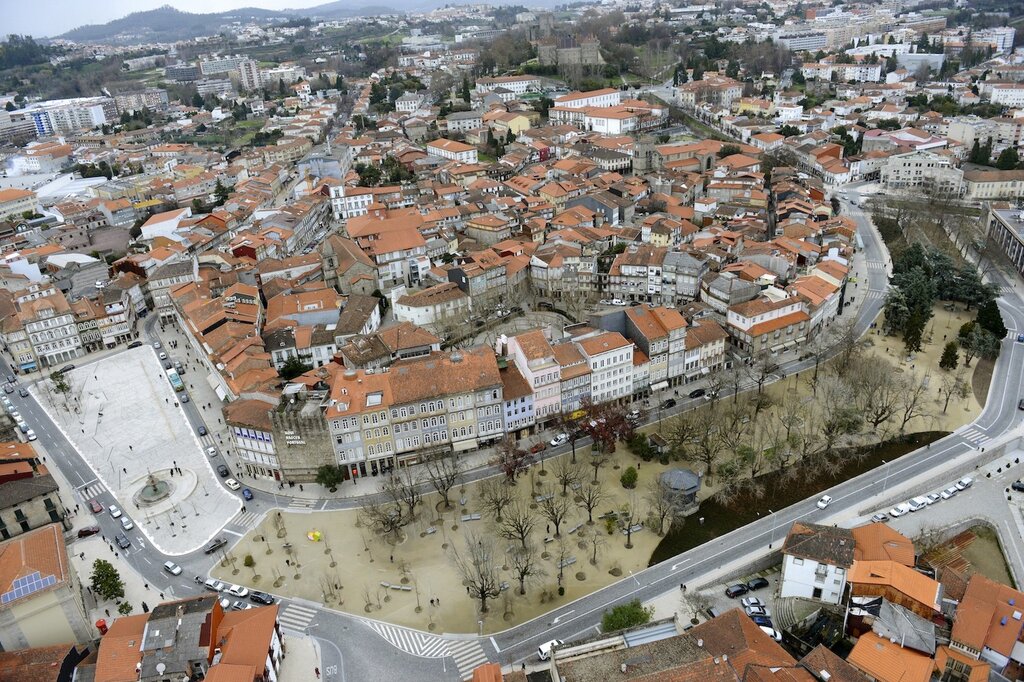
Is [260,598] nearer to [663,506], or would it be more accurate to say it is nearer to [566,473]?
[566,473]

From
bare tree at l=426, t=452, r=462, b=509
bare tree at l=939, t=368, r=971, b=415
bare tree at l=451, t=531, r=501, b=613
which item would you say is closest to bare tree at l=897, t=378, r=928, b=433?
bare tree at l=939, t=368, r=971, b=415

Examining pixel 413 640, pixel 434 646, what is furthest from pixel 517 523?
pixel 413 640

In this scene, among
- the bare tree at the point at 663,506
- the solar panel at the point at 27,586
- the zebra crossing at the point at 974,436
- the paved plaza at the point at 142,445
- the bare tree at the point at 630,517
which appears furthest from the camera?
the zebra crossing at the point at 974,436

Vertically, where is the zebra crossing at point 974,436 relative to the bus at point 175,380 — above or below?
below

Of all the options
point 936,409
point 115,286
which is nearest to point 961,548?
point 936,409

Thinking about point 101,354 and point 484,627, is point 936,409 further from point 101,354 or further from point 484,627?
point 101,354

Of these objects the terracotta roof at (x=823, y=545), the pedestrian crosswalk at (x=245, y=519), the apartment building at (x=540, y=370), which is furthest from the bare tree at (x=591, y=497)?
the pedestrian crosswalk at (x=245, y=519)

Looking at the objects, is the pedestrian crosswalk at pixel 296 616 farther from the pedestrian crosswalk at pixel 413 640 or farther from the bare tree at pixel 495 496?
the bare tree at pixel 495 496
